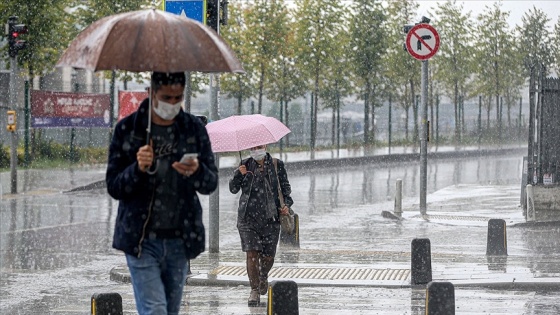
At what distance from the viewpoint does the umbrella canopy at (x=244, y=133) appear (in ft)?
38.1

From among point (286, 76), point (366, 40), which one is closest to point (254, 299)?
point (286, 76)

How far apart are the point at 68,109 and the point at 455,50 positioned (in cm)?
2920

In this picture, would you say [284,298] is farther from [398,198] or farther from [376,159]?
[376,159]

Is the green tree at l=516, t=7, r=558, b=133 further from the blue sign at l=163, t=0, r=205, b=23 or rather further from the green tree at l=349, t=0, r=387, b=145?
the blue sign at l=163, t=0, r=205, b=23

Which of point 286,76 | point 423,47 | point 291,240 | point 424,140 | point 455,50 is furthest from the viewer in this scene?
point 455,50

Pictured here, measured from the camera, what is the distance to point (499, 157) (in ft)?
176

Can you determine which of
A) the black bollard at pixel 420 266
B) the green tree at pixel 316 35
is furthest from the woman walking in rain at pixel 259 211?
the green tree at pixel 316 35

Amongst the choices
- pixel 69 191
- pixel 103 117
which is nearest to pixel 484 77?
pixel 103 117

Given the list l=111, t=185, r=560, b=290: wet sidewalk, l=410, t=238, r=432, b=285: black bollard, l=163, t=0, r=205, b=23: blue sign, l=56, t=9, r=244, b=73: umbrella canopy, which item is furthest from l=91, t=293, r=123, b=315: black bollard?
l=163, t=0, r=205, b=23: blue sign

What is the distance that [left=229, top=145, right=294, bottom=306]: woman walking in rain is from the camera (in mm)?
11656

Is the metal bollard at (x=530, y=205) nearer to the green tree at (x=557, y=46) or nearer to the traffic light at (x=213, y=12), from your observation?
the traffic light at (x=213, y=12)

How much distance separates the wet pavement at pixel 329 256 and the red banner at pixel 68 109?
3.91 m

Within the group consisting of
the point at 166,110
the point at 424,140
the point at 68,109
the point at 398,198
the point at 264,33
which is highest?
the point at 264,33

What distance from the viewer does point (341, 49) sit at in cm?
4791
